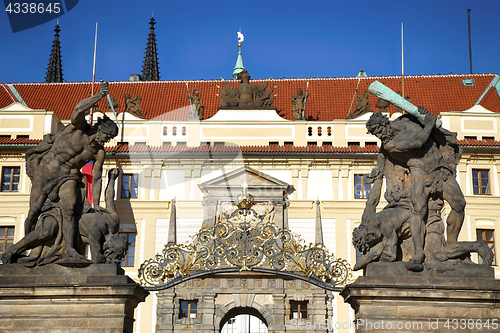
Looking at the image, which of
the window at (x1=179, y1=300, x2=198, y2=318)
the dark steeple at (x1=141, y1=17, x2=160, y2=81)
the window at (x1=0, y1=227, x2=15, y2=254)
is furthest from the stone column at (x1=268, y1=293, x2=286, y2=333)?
the dark steeple at (x1=141, y1=17, x2=160, y2=81)

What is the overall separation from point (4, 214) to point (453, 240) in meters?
22.1

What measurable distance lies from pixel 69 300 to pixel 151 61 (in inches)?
1723

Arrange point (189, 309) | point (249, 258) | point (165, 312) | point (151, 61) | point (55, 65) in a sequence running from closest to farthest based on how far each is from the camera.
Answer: point (249, 258) → point (165, 312) → point (189, 309) → point (55, 65) → point (151, 61)

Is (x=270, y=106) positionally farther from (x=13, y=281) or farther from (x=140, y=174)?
(x=13, y=281)

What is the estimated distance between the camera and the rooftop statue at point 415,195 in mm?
8875

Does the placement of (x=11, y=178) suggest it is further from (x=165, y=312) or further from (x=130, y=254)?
(x=165, y=312)

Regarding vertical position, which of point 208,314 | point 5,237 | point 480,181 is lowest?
point 208,314

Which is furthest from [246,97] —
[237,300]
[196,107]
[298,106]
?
[237,300]

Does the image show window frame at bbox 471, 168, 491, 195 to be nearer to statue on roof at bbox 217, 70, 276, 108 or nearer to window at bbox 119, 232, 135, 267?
statue on roof at bbox 217, 70, 276, 108

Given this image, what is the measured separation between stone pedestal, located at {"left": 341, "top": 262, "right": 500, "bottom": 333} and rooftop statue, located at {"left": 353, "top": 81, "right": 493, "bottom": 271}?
11.4 inches

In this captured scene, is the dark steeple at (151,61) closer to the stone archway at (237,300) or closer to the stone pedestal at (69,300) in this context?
the stone archway at (237,300)

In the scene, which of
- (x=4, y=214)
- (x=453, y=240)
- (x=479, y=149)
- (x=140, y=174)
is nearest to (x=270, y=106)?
(x=140, y=174)

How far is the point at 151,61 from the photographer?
51.3 meters

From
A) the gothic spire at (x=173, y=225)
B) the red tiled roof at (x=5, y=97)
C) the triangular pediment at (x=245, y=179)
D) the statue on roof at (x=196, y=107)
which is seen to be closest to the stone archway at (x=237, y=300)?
the gothic spire at (x=173, y=225)
